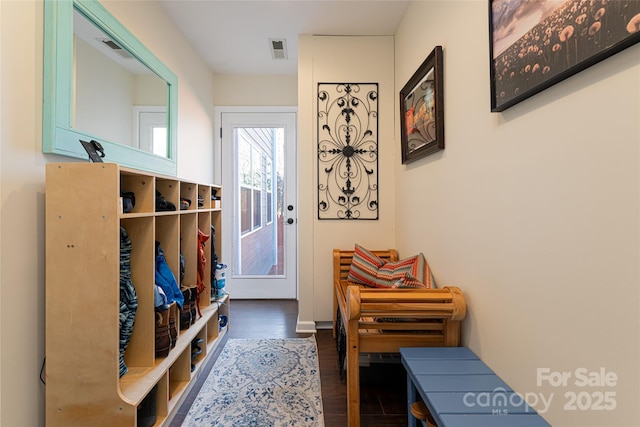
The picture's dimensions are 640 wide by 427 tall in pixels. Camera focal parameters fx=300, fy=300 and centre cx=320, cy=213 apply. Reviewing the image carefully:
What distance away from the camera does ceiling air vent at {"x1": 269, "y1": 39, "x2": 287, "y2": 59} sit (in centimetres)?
274

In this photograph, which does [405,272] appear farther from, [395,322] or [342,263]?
[342,263]

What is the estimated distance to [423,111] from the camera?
1.89 meters

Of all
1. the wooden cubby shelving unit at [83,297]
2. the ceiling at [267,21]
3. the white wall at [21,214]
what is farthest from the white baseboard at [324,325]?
the ceiling at [267,21]

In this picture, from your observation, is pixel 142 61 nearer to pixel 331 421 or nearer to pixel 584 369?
pixel 331 421

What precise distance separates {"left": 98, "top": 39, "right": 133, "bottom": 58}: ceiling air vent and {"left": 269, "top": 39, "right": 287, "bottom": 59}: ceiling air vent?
132 cm

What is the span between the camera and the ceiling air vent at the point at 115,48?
1631 mm

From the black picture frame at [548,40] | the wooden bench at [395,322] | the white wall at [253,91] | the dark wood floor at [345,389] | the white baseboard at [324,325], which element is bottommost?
the dark wood floor at [345,389]

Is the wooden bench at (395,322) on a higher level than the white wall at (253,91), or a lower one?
lower

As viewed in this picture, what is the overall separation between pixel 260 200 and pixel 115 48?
208 centimetres

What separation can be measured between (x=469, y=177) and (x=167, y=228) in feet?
5.50

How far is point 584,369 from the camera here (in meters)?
0.81

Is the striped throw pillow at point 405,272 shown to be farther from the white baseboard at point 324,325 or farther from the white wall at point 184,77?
the white wall at point 184,77

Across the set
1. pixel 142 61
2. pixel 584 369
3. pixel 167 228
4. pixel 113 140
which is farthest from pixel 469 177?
pixel 142 61

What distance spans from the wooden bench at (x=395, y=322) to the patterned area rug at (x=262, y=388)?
1.22 ft
